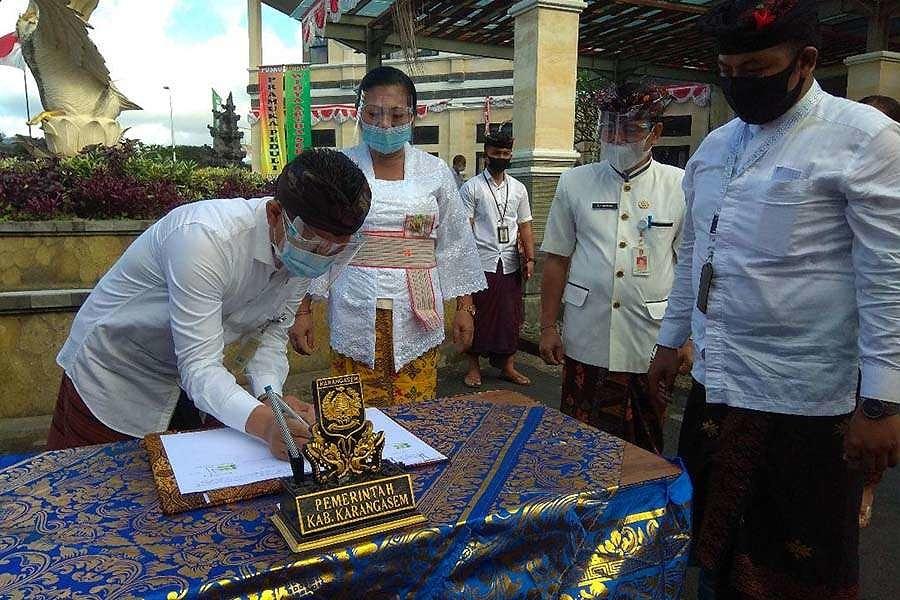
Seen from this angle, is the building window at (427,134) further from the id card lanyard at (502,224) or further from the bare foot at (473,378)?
the bare foot at (473,378)

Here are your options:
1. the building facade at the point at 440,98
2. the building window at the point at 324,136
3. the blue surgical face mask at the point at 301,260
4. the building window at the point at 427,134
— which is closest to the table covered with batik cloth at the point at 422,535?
the blue surgical face mask at the point at 301,260

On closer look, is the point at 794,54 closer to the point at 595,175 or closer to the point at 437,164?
the point at 595,175

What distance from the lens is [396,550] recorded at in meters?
1.16

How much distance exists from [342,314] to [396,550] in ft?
5.03

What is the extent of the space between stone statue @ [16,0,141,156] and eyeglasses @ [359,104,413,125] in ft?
23.6

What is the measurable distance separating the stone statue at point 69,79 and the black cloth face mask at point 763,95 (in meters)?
8.52

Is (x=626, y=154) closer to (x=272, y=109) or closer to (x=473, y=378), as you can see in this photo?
(x=473, y=378)

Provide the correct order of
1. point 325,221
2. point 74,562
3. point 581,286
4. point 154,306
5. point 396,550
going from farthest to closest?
point 581,286 < point 154,306 < point 325,221 < point 396,550 < point 74,562

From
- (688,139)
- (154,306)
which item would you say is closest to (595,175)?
(154,306)

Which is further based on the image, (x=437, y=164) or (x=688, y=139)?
(x=688, y=139)

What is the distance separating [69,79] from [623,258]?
28.5 feet

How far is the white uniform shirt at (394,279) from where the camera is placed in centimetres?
256

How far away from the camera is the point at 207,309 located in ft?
5.37

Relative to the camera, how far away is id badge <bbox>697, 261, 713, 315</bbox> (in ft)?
5.92
